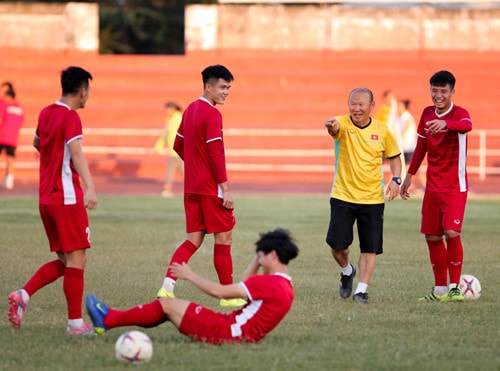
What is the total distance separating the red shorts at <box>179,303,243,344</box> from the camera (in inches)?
288

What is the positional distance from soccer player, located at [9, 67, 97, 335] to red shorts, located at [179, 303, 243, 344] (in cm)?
100

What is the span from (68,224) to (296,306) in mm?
2475

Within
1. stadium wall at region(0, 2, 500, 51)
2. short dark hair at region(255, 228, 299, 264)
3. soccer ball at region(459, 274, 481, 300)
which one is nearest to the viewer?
short dark hair at region(255, 228, 299, 264)

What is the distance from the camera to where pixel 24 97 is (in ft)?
110

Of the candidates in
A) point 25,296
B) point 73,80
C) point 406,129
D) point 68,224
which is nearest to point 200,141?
point 73,80

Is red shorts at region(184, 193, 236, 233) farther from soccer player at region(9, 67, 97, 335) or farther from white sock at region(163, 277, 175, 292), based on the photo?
soccer player at region(9, 67, 97, 335)

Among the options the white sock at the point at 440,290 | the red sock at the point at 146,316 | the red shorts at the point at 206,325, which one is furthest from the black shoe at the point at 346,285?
the red sock at the point at 146,316

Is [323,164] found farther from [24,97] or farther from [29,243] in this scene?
[29,243]

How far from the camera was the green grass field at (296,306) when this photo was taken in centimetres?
703

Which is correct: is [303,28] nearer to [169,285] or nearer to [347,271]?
[347,271]

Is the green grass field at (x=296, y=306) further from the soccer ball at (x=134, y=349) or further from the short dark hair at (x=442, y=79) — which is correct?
the short dark hair at (x=442, y=79)

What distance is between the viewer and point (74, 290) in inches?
315

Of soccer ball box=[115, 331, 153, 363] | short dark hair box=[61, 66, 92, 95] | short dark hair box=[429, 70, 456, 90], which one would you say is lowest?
soccer ball box=[115, 331, 153, 363]

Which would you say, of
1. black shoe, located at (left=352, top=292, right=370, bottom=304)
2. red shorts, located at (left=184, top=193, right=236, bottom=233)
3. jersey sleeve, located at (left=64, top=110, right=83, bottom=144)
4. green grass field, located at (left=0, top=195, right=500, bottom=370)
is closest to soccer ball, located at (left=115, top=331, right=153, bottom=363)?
green grass field, located at (left=0, top=195, right=500, bottom=370)
